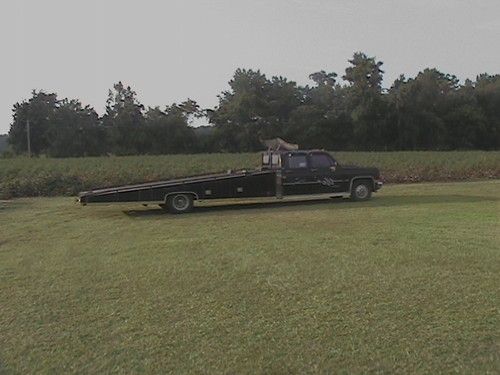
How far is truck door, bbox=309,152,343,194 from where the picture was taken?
13539 mm

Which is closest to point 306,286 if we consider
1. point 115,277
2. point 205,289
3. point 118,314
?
point 205,289

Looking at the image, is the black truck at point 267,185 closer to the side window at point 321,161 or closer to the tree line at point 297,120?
the side window at point 321,161

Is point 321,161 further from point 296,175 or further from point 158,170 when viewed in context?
point 158,170

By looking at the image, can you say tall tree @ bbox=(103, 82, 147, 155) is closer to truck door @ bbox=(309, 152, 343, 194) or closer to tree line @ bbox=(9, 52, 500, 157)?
tree line @ bbox=(9, 52, 500, 157)

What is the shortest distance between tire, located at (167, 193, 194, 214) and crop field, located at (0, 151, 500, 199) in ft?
25.2

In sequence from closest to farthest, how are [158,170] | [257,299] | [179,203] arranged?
[257,299], [179,203], [158,170]

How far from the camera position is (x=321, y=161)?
13.7m

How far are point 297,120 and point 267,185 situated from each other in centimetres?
4342

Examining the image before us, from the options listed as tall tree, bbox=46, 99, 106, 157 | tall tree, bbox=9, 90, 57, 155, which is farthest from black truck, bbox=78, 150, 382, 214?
tall tree, bbox=9, 90, 57, 155

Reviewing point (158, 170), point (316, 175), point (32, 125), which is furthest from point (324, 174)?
point (32, 125)

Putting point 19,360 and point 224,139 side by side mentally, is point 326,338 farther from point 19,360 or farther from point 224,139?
point 224,139

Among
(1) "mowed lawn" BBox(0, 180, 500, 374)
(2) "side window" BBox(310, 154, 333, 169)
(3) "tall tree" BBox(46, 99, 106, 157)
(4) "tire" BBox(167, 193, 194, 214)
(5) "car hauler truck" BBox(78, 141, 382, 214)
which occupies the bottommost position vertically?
(1) "mowed lawn" BBox(0, 180, 500, 374)

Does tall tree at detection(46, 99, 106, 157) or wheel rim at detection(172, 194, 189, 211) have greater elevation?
tall tree at detection(46, 99, 106, 157)

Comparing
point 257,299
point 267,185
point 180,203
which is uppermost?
point 267,185
